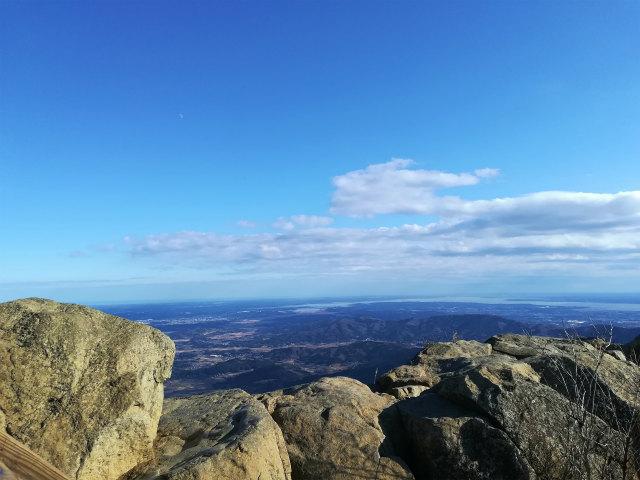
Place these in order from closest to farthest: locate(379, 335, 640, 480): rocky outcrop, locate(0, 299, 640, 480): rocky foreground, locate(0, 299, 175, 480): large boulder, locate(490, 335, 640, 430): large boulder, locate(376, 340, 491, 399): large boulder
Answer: locate(0, 299, 175, 480): large boulder → locate(0, 299, 640, 480): rocky foreground → locate(379, 335, 640, 480): rocky outcrop → locate(490, 335, 640, 430): large boulder → locate(376, 340, 491, 399): large boulder

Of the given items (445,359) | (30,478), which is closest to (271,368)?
(445,359)

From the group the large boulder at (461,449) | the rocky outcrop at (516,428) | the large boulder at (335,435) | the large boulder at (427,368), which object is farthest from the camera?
the large boulder at (427,368)

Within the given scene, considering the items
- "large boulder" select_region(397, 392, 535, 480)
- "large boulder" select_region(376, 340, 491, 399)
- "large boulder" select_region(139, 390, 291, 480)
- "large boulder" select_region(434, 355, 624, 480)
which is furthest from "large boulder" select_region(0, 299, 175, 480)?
"large boulder" select_region(376, 340, 491, 399)

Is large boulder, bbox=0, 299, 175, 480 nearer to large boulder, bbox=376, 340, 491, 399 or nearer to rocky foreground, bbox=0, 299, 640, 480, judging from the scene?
rocky foreground, bbox=0, 299, 640, 480

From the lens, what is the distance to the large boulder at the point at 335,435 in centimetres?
975

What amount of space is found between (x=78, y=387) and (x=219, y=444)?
9.64ft

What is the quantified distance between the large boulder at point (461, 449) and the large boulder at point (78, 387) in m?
6.00

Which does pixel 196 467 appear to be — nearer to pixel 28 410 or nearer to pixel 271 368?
pixel 28 410

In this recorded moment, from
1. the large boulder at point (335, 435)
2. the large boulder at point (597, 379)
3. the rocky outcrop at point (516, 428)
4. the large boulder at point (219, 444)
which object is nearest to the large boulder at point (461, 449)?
the rocky outcrop at point (516, 428)

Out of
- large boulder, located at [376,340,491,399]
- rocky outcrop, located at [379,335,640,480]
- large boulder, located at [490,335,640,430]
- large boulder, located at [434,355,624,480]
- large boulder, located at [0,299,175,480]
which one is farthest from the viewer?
large boulder, located at [376,340,491,399]

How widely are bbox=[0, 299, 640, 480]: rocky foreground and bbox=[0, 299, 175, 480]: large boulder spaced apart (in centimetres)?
2

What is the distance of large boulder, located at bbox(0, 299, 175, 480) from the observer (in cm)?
798

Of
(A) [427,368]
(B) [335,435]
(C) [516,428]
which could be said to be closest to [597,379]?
(C) [516,428]

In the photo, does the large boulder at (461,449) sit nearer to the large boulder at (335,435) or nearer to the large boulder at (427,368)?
the large boulder at (335,435)
